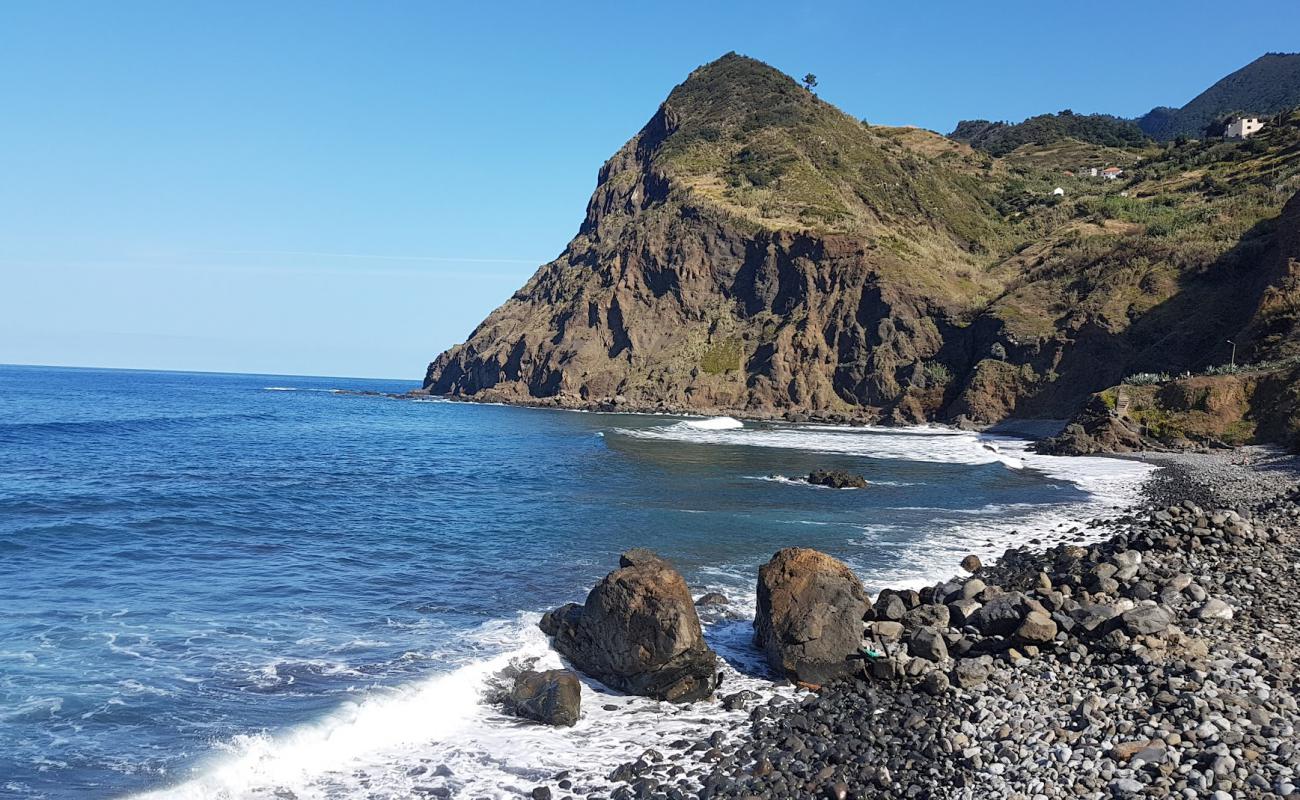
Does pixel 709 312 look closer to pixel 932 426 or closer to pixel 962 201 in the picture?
pixel 932 426

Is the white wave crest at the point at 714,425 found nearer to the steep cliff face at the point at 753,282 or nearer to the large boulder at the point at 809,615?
the steep cliff face at the point at 753,282

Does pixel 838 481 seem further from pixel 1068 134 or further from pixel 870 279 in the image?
pixel 1068 134

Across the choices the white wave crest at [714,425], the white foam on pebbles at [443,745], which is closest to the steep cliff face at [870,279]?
the white wave crest at [714,425]

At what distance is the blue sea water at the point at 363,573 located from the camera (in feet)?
33.0

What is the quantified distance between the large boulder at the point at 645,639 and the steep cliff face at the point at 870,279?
150 ft

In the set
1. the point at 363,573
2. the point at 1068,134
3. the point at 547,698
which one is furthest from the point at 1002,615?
the point at 1068,134

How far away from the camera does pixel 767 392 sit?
87.2m

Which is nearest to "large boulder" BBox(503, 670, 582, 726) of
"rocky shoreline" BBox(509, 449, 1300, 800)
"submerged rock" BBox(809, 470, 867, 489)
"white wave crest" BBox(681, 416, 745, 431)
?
"rocky shoreline" BBox(509, 449, 1300, 800)

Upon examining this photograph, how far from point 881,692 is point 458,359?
11983 centimetres

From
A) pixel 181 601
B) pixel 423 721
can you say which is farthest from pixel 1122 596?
pixel 181 601

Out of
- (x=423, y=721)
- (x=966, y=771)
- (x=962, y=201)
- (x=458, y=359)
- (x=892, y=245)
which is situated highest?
(x=962, y=201)

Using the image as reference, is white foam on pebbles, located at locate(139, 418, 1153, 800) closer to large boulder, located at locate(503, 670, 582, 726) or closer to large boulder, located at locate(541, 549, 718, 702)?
large boulder, located at locate(503, 670, 582, 726)

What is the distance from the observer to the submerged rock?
3434 centimetres

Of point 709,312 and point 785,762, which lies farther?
point 709,312
